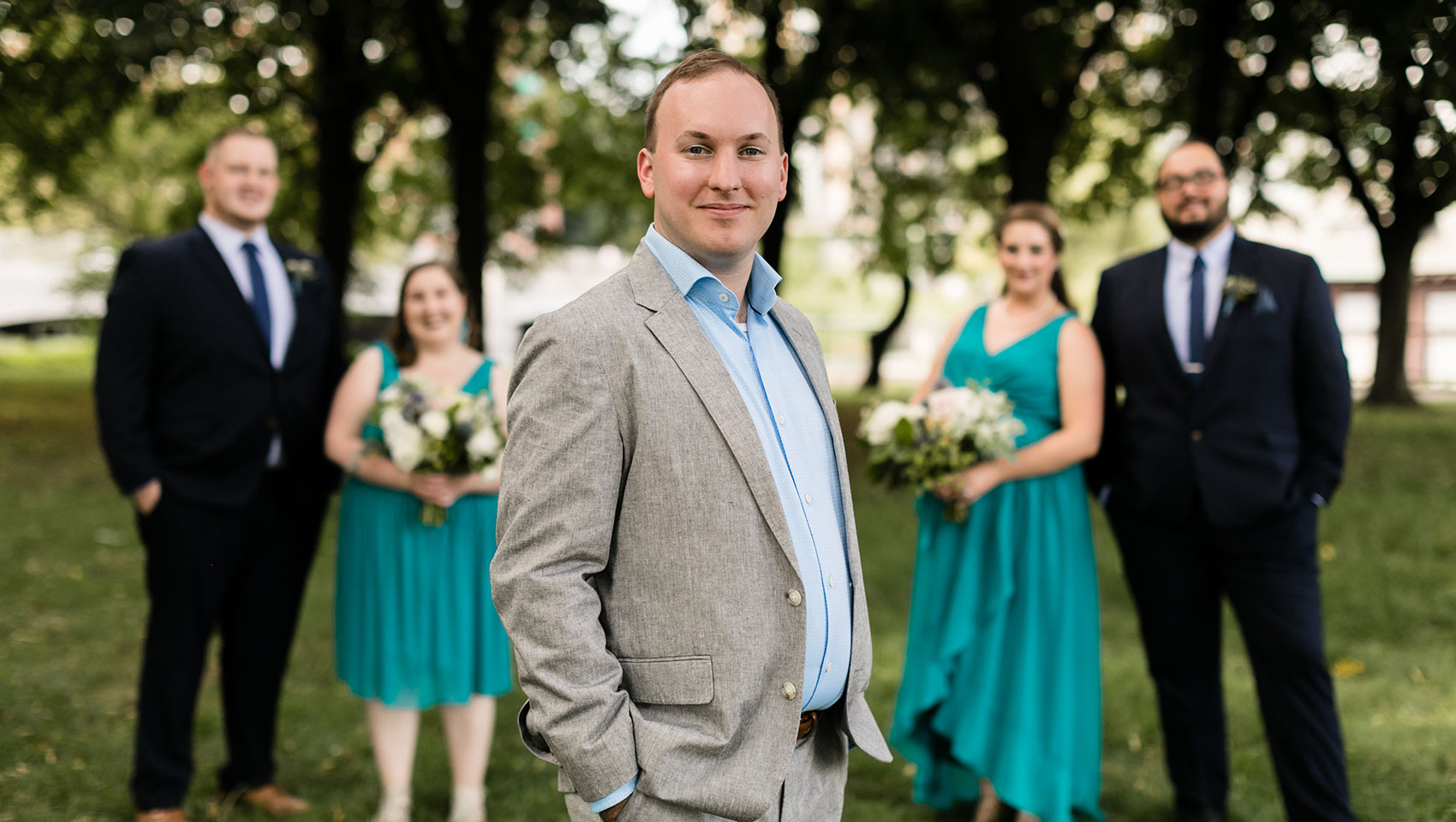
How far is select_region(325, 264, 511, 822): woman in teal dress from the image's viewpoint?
539 cm

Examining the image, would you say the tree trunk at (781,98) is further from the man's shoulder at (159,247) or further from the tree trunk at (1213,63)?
the man's shoulder at (159,247)

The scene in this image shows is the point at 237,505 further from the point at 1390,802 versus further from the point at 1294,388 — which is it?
the point at 1390,802

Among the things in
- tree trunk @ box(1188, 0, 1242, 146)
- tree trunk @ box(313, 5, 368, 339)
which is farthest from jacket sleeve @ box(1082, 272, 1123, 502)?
tree trunk @ box(313, 5, 368, 339)

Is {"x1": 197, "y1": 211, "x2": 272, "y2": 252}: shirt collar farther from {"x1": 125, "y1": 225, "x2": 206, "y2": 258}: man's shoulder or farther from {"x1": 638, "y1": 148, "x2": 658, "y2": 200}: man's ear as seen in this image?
{"x1": 638, "y1": 148, "x2": 658, "y2": 200}: man's ear

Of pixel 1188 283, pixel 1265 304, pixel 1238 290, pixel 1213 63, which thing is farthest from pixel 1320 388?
pixel 1213 63

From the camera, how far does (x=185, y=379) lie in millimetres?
5273

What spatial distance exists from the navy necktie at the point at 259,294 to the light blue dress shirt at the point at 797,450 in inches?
134

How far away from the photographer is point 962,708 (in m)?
5.48

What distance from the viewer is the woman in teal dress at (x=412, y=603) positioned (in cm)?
539

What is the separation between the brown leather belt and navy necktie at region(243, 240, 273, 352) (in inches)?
145

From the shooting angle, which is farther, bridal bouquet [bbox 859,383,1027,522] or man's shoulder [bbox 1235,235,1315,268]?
bridal bouquet [bbox 859,383,1027,522]

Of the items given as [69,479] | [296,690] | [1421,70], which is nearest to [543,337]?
[296,690]

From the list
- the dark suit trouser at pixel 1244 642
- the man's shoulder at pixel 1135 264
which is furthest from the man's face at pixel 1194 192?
the dark suit trouser at pixel 1244 642

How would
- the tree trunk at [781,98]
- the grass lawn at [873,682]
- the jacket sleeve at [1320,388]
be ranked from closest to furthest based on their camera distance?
1. the jacket sleeve at [1320,388]
2. the grass lawn at [873,682]
3. the tree trunk at [781,98]
